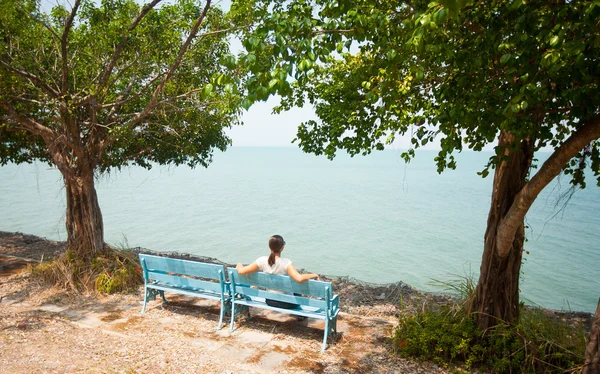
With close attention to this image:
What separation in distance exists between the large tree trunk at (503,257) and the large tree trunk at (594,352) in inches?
44.6

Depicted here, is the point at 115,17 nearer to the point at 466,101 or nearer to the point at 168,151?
the point at 168,151

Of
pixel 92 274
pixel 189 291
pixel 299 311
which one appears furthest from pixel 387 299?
pixel 92 274

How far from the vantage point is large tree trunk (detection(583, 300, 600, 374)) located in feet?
13.1

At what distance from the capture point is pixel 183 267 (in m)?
6.23

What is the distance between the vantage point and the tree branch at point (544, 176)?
4262mm

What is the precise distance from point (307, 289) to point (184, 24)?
514 cm

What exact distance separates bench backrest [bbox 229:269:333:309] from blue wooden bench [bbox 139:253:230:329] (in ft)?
0.81

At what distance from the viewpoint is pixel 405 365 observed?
4.97m

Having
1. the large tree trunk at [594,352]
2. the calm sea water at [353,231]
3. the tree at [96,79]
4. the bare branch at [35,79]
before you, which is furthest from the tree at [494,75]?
the bare branch at [35,79]

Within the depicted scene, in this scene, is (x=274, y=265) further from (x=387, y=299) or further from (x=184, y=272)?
(x=387, y=299)

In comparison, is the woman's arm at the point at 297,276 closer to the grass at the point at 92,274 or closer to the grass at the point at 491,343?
the grass at the point at 491,343

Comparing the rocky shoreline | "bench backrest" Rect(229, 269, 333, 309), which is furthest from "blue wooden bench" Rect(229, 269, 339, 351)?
the rocky shoreline

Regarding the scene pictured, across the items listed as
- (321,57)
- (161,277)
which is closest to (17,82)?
(161,277)

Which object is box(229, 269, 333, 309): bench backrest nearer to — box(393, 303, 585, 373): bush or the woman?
the woman
